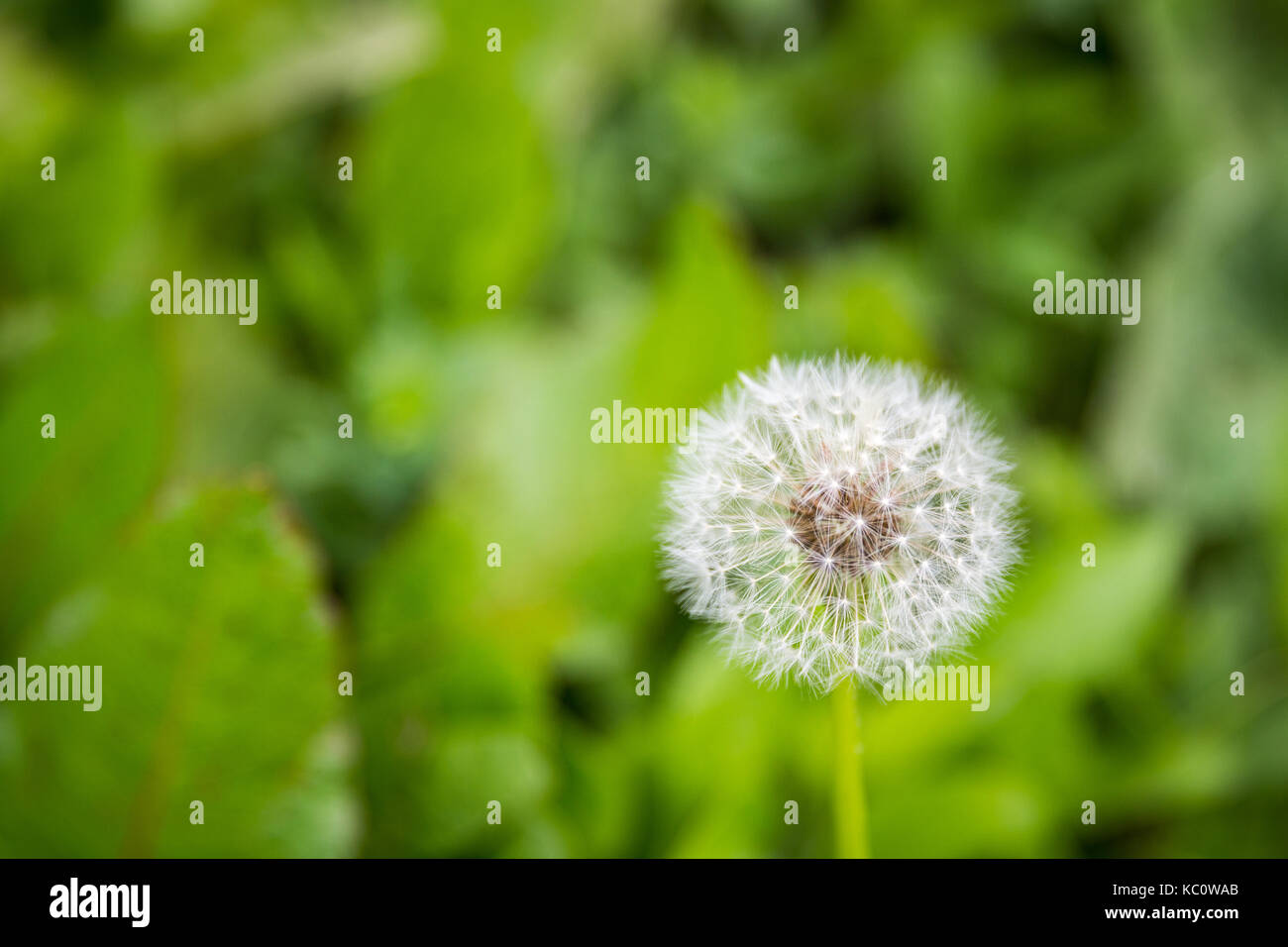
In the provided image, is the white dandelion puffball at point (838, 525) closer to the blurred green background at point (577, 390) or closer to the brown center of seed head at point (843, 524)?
the brown center of seed head at point (843, 524)

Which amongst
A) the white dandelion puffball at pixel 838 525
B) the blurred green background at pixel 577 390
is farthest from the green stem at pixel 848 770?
the blurred green background at pixel 577 390

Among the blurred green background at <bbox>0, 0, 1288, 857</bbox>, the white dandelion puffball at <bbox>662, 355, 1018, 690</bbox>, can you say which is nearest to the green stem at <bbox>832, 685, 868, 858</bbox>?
the white dandelion puffball at <bbox>662, 355, 1018, 690</bbox>

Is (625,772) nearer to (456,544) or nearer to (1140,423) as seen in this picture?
(456,544)

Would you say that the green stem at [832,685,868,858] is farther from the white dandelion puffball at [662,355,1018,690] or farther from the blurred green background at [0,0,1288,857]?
the blurred green background at [0,0,1288,857]

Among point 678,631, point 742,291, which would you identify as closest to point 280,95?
point 742,291

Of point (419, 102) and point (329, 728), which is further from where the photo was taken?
point (419, 102)

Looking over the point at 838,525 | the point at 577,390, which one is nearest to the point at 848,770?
the point at 838,525

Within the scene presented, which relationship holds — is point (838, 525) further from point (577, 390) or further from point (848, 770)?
point (577, 390)
